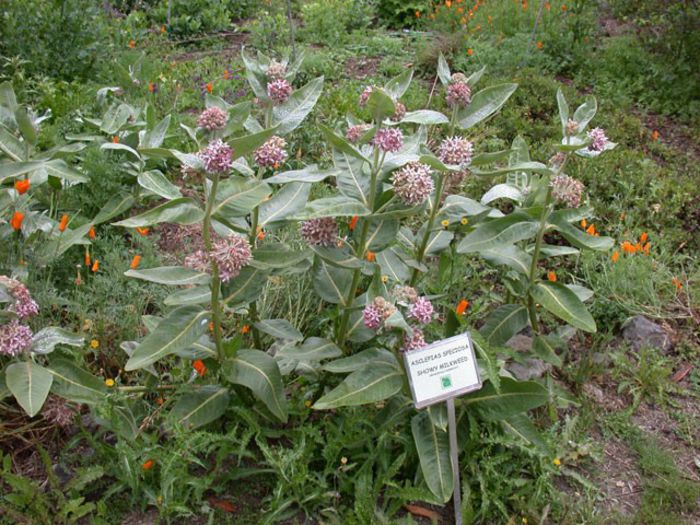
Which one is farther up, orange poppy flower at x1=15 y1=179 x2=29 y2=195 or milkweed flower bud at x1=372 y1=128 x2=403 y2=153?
milkweed flower bud at x1=372 y1=128 x2=403 y2=153

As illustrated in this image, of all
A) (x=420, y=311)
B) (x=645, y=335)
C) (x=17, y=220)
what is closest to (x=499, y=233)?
(x=420, y=311)

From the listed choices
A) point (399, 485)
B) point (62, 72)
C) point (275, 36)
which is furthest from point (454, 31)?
point (399, 485)

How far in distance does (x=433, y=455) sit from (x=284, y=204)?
111 cm

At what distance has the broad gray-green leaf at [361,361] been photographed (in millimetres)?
2578

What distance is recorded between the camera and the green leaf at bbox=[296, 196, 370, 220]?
238 centimetres

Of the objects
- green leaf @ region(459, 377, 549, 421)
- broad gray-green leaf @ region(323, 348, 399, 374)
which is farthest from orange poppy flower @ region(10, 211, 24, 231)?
green leaf @ region(459, 377, 549, 421)

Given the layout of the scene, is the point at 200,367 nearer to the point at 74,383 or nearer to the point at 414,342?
the point at 74,383

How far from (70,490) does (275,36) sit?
5711mm

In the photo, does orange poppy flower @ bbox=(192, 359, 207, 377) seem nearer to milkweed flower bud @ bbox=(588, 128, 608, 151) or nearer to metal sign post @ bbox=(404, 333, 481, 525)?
metal sign post @ bbox=(404, 333, 481, 525)

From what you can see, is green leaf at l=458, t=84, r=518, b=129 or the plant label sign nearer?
the plant label sign

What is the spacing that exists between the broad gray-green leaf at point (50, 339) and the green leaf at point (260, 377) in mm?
584

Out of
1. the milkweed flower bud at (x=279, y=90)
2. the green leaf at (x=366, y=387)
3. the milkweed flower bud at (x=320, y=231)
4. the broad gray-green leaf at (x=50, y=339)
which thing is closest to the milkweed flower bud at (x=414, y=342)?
the green leaf at (x=366, y=387)

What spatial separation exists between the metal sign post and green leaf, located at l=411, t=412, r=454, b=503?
20cm

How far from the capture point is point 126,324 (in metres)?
3.25
